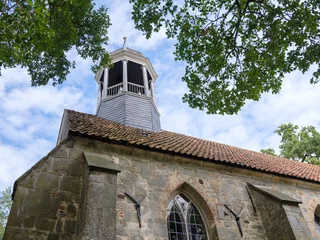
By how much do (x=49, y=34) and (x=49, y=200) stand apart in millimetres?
3599

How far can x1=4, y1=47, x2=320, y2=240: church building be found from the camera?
5.61m

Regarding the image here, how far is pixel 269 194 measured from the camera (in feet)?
27.0

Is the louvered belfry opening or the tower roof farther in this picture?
the tower roof

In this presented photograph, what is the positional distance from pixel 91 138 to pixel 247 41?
539 cm

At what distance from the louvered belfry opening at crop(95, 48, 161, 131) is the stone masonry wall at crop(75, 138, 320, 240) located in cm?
436

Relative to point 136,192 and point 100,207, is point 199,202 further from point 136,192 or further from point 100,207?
point 100,207

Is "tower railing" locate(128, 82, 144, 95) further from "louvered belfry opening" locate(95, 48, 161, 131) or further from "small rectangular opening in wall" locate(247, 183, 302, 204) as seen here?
"small rectangular opening in wall" locate(247, 183, 302, 204)

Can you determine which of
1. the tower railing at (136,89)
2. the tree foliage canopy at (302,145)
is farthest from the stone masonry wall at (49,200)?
the tree foliage canopy at (302,145)

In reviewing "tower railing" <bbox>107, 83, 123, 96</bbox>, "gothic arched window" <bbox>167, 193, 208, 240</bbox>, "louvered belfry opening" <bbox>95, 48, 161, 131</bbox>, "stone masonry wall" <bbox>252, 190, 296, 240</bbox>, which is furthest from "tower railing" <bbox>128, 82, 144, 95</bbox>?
"stone masonry wall" <bbox>252, 190, 296, 240</bbox>

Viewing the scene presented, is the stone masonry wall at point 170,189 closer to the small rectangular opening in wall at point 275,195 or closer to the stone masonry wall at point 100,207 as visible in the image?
the small rectangular opening in wall at point 275,195

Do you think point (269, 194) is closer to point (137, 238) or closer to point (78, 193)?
point (137, 238)

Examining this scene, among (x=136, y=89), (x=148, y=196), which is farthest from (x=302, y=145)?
(x=148, y=196)

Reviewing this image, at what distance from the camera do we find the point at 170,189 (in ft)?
25.0

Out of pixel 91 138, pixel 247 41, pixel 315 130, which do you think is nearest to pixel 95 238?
pixel 91 138
